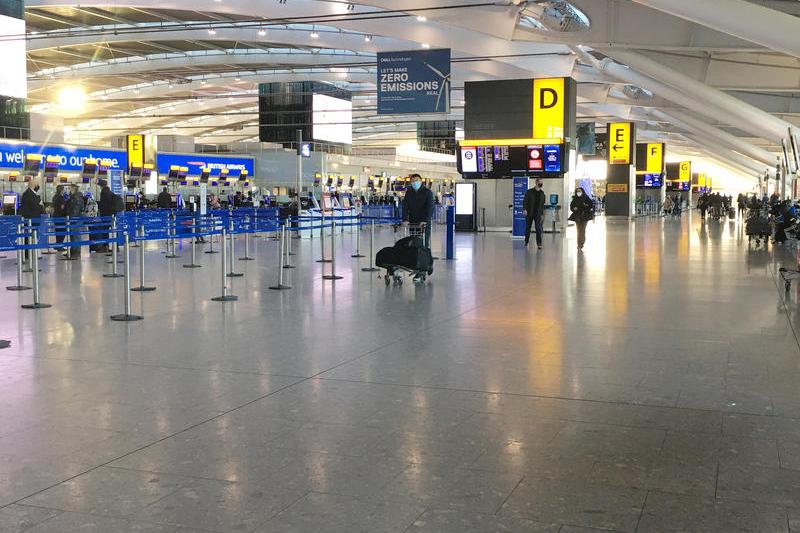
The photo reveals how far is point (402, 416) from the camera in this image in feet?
16.0

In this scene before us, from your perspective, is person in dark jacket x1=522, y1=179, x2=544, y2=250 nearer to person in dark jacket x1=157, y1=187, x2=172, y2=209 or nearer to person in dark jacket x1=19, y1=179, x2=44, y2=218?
person in dark jacket x1=19, y1=179, x2=44, y2=218

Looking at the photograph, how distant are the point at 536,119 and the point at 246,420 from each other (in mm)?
24385

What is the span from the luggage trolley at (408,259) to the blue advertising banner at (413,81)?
8.00m

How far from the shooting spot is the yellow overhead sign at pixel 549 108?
89.9ft

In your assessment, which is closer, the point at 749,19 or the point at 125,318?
the point at 125,318

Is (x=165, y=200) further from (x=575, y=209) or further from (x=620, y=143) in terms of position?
(x=620, y=143)

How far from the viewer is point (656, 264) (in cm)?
1530

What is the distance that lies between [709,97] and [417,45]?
11.0 metres

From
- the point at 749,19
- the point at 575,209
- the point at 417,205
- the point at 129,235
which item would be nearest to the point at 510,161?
the point at 575,209

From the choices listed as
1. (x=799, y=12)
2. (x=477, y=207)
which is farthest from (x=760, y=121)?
(x=799, y=12)

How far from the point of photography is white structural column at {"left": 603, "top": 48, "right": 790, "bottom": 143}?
80.1 ft

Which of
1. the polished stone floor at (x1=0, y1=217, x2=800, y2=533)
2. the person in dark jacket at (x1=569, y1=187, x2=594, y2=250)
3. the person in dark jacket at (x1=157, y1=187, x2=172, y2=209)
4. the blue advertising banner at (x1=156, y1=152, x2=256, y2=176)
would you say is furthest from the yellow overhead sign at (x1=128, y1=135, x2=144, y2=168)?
the polished stone floor at (x1=0, y1=217, x2=800, y2=533)

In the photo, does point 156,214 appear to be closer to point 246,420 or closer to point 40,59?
point 246,420

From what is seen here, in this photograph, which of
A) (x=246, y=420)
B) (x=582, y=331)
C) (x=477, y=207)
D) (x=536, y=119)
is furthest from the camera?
(x=477, y=207)
